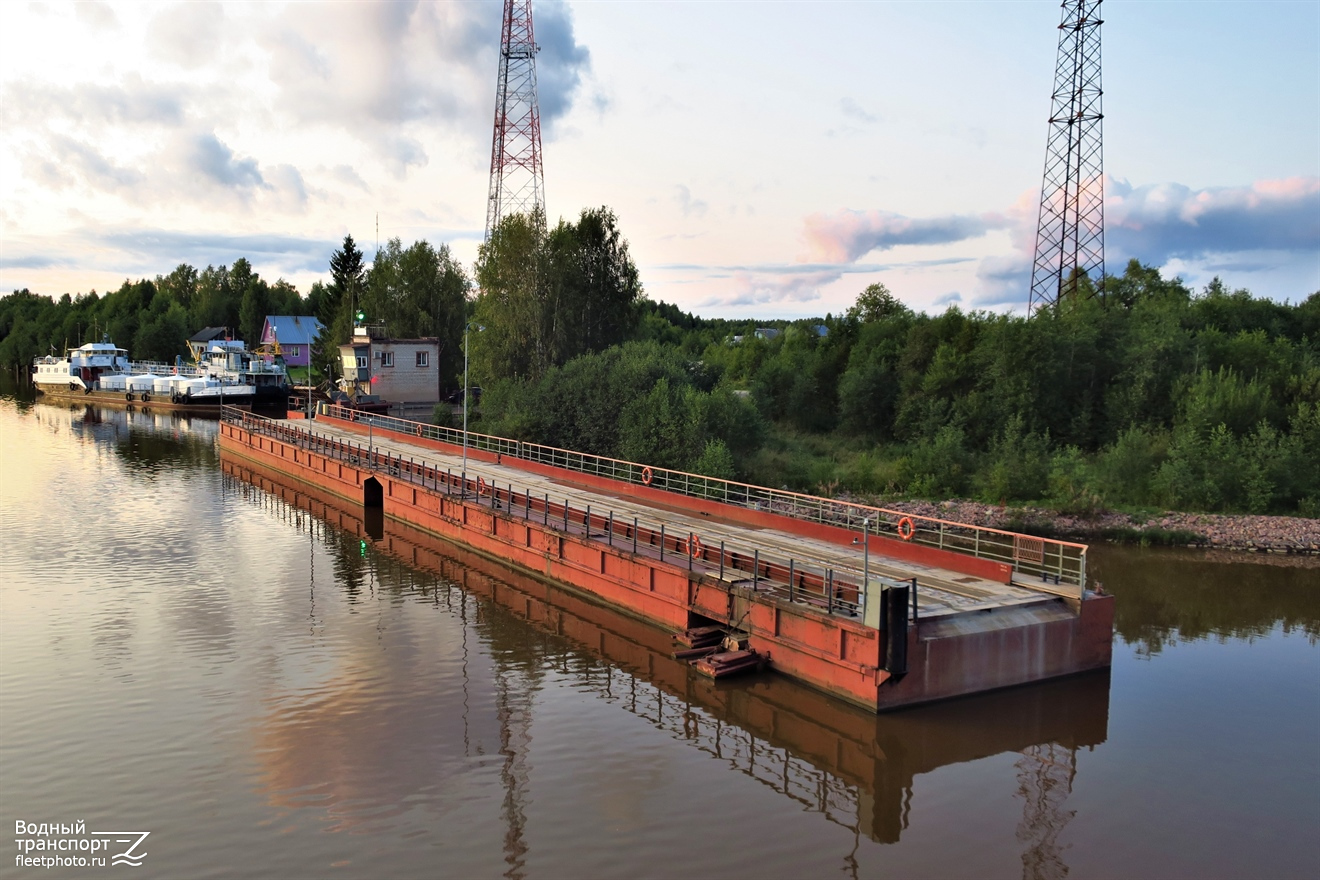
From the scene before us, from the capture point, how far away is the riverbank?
37.6 m

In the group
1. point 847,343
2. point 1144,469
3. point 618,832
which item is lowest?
point 618,832

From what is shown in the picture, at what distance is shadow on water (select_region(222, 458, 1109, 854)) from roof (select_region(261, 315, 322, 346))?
371ft

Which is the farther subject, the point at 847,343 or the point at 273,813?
the point at 847,343

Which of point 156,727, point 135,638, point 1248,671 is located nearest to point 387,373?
point 135,638

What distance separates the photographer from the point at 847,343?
69.9 m

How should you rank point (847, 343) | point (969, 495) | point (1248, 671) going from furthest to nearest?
point (847, 343)
point (969, 495)
point (1248, 671)

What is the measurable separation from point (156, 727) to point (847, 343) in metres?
57.9

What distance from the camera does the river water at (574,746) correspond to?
14797 millimetres

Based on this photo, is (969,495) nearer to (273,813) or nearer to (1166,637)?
(1166,637)

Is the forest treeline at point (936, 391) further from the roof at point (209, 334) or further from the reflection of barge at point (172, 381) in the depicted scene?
the roof at point (209, 334)

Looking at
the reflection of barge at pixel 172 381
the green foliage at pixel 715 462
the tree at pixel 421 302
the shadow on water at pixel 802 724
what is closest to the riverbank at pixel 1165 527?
the green foliage at pixel 715 462

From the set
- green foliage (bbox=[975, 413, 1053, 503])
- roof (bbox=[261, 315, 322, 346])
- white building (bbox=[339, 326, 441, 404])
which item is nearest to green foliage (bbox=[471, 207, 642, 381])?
white building (bbox=[339, 326, 441, 404])

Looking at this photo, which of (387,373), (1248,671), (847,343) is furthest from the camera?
(387,373)

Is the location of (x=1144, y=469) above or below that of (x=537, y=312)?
below
